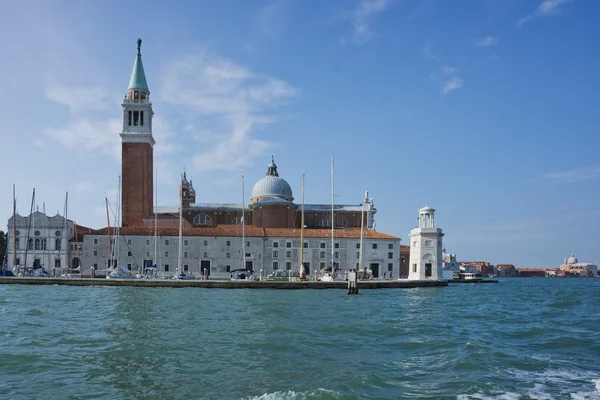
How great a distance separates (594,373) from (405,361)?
3361 mm

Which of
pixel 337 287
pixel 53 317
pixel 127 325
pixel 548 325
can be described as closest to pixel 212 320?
pixel 127 325

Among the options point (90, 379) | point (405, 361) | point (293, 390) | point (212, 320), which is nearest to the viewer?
point (293, 390)

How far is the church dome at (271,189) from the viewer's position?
2376 inches

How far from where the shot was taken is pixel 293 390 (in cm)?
827

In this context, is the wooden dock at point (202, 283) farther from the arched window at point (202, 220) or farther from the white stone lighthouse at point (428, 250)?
the arched window at point (202, 220)

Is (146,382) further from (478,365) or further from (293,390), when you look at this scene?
(478,365)

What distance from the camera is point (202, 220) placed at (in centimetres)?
6000

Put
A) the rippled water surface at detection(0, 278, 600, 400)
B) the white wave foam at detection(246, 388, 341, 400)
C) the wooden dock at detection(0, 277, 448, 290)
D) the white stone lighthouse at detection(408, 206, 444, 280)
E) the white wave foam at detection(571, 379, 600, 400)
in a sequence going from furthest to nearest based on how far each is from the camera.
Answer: the white stone lighthouse at detection(408, 206, 444, 280), the wooden dock at detection(0, 277, 448, 290), the rippled water surface at detection(0, 278, 600, 400), the white wave foam at detection(571, 379, 600, 400), the white wave foam at detection(246, 388, 341, 400)

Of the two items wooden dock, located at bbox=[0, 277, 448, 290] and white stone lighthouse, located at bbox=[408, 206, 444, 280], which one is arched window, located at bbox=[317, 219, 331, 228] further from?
wooden dock, located at bbox=[0, 277, 448, 290]

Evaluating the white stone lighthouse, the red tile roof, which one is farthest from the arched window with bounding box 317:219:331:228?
the white stone lighthouse

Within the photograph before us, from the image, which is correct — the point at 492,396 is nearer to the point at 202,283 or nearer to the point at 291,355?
the point at 291,355

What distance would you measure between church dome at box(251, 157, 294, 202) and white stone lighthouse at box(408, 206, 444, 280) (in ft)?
63.1

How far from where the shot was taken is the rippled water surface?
8.40 meters

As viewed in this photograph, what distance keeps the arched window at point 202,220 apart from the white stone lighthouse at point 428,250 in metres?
24.2
